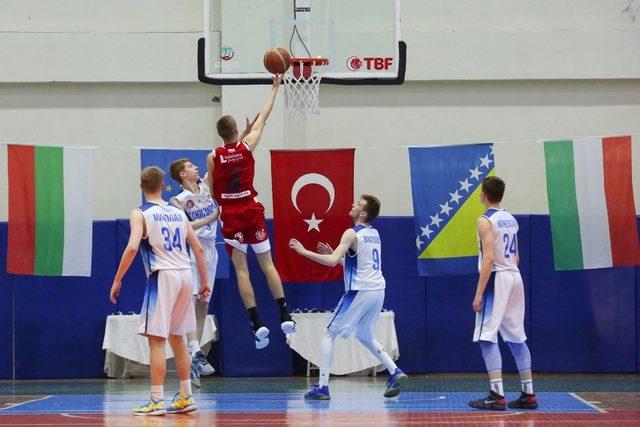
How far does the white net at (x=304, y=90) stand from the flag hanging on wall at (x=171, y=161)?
128cm

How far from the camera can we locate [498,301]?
9.68 metres

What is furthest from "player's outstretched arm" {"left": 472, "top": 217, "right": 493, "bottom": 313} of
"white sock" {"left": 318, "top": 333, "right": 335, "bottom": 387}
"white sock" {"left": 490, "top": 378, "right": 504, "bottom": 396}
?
"white sock" {"left": 318, "top": 333, "right": 335, "bottom": 387}

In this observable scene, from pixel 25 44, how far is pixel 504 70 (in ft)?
22.7

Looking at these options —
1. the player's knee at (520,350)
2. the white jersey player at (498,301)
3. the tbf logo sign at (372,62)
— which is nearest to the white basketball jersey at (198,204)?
the tbf logo sign at (372,62)

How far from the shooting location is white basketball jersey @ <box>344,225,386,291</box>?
10609mm

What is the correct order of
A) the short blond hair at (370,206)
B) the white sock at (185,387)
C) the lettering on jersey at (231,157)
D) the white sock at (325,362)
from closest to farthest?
the white sock at (185,387) < the white sock at (325,362) < the short blond hair at (370,206) < the lettering on jersey at (231,157)

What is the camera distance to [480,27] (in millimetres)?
15664

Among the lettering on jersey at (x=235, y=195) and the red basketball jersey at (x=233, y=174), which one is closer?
the red basketball jersey at (x=233, y=174)

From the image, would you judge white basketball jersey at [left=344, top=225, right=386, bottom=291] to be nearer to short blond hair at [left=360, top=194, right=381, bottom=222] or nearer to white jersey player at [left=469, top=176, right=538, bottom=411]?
short blond hair at [left=360, top=194, right=381, bottom=222]

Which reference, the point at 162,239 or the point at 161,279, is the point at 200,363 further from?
the point at 162,239

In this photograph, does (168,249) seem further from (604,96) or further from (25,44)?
(604,96)

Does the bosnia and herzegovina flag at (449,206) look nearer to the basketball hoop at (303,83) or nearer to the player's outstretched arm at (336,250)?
the basketball hoop at (303,83)

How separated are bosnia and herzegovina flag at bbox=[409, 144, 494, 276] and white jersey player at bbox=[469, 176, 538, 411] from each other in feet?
10.8

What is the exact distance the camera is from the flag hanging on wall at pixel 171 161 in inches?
529
